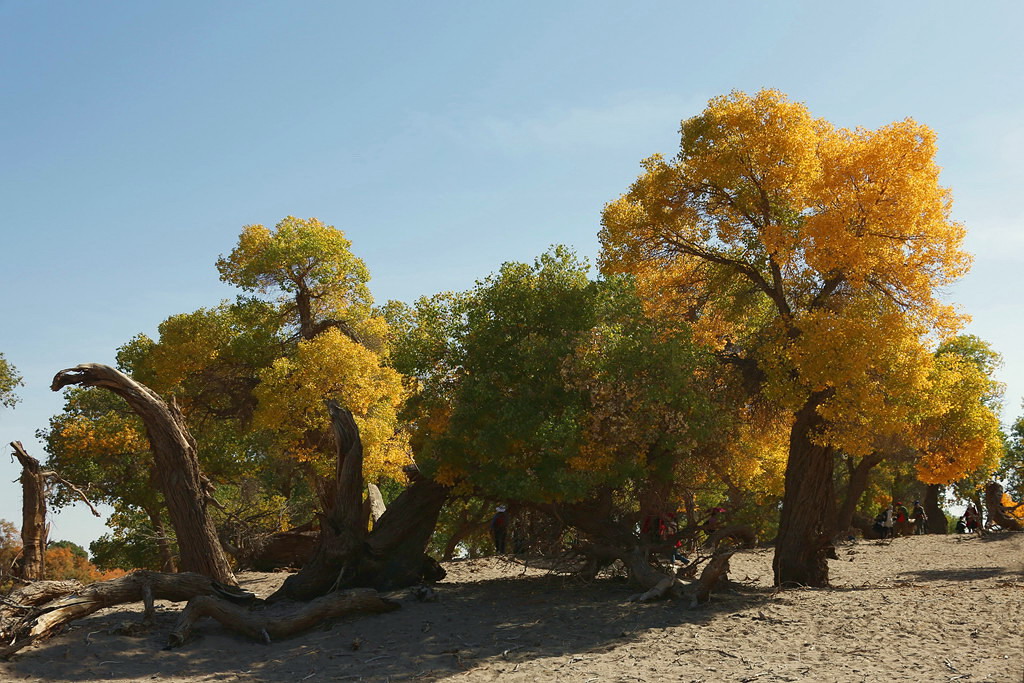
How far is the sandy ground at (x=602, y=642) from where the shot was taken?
10.6 meters

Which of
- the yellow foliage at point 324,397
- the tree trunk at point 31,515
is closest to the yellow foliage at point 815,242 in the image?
the yellow foliage at point 324,397

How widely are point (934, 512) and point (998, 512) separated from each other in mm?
7802

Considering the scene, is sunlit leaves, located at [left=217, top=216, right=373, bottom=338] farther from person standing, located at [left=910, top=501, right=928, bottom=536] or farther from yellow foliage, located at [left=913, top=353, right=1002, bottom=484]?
person standing, located at [left=910, top=501, right=928, bottom=536]

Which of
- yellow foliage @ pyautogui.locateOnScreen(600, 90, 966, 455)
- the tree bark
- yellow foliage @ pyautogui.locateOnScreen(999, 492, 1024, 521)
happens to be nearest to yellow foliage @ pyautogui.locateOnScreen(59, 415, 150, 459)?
the tree bark

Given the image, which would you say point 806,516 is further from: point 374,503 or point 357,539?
point 374,503

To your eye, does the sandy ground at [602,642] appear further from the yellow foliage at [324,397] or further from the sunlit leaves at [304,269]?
the sunlit leaves at [304,269]

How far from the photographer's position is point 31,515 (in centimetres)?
1681

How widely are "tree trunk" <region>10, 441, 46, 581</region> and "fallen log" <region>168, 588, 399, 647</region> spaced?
17.3 ft

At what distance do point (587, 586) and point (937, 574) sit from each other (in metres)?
8.65

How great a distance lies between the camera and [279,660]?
39.8ft

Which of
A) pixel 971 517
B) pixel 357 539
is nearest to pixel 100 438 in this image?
pixel 357 539

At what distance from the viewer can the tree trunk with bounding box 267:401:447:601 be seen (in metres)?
15.8

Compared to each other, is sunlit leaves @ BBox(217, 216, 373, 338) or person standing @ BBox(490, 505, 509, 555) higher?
sunlit leaves @ BBox(217, 216, 373, 338)

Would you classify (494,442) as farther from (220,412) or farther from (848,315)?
(220,412)
